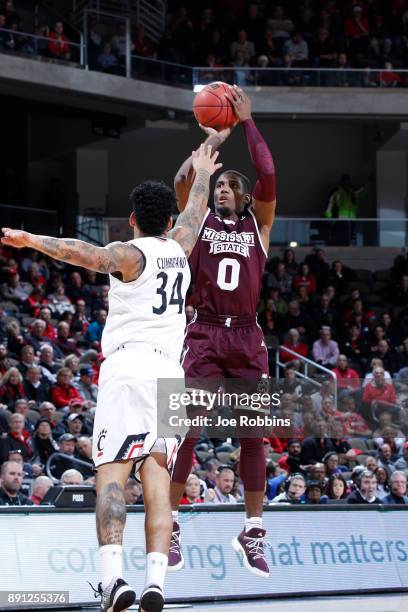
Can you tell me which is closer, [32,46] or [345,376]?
[345,376]

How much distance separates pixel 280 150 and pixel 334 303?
803 centimetres

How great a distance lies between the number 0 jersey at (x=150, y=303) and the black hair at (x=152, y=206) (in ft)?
0.34

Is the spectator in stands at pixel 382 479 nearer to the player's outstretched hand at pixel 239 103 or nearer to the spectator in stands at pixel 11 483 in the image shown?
the spectator in stands at pixel 11 483

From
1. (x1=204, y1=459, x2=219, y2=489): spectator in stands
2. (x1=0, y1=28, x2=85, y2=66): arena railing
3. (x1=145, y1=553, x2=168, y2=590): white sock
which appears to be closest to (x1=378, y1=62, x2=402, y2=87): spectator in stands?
(x1=0, y1=28, x2=85, y2=66): arena railing

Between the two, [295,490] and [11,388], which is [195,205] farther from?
[11,388]

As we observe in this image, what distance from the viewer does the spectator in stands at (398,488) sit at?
13125mm

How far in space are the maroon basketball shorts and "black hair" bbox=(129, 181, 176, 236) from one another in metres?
1.38

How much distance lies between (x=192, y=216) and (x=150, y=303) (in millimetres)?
843

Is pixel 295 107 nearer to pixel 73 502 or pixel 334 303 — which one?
pixel 334 303

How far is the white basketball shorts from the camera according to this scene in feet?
21.7

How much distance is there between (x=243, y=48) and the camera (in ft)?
80.6

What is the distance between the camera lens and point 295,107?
2453cm

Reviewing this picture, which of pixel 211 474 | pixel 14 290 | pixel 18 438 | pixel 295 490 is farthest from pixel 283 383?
pixel 18 438

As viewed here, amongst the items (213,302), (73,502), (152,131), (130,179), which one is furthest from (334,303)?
(213,302)
